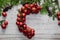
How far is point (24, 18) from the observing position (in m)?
1.08

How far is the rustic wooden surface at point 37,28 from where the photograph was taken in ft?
3.47

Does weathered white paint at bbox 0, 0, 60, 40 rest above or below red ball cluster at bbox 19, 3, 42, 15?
below

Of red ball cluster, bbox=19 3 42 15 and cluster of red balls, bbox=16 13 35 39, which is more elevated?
red ball cluster, bbox=19 3 42 15

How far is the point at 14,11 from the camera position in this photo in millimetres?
1099

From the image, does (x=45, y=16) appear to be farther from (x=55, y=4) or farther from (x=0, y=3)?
(x=0, y=3)

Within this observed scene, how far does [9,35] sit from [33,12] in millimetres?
203

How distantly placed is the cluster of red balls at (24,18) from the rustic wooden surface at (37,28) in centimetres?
2

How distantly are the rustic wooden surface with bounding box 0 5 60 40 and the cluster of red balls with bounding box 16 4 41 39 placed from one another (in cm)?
2

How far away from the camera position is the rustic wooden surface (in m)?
1.06

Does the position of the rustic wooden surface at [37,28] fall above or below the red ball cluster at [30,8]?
below

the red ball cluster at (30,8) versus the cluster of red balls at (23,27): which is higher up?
the red ball cluster at (30,8)

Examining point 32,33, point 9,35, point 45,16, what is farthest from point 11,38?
point 45,16

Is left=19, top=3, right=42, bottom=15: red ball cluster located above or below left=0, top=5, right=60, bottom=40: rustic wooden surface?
above

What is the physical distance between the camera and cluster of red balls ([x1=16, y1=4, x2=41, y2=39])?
1.05 meters
